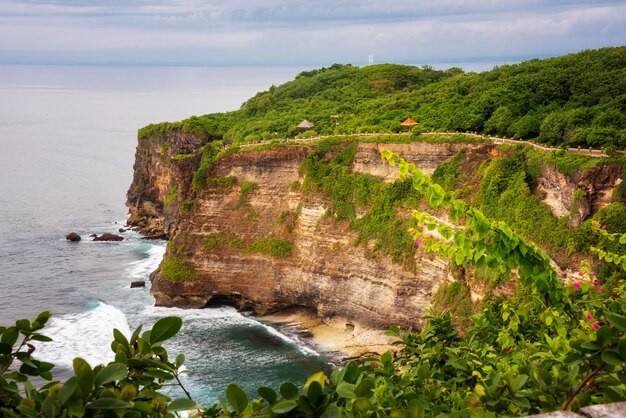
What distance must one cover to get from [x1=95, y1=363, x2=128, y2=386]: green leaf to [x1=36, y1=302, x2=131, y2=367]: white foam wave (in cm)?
3606

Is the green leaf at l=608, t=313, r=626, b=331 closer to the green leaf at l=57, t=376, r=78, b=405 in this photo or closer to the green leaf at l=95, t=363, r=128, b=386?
the green leaf at l=95, t=363, r=128, b=386

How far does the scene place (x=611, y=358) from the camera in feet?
12.2

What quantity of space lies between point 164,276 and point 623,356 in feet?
147

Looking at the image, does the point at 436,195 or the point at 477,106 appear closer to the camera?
the point at 436,195

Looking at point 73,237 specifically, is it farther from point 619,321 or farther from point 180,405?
point 619,321

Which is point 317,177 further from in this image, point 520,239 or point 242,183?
point 520,239

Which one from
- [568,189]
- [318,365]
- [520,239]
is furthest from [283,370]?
[520,239]

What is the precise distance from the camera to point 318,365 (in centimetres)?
3594

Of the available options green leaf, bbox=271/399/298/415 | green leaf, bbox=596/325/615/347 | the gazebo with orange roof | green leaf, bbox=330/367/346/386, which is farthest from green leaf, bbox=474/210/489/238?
the gazebo with orange roof

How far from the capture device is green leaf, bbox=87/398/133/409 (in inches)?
121

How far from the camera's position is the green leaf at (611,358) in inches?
145

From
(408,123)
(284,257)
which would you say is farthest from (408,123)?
(284,257)

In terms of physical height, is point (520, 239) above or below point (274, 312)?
above

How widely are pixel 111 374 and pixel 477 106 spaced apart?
Result: 139 feet
